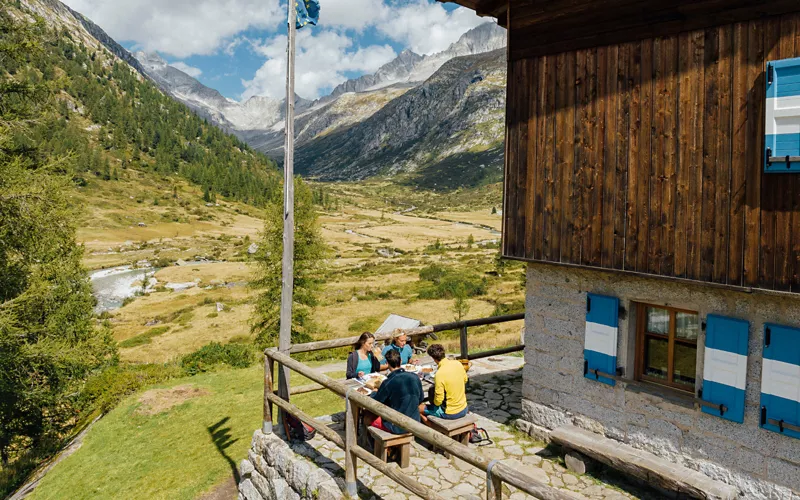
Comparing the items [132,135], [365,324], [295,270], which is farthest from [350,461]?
[132,135]

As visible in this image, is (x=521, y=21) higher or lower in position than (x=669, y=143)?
higher

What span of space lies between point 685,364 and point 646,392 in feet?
2.24

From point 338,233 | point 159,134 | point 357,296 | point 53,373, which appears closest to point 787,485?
point 53,373

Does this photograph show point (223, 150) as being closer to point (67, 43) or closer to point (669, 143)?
point (67, 43)

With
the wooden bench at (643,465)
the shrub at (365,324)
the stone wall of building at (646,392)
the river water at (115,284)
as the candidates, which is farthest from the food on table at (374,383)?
the river water at (115,284)

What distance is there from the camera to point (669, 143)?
273 inches

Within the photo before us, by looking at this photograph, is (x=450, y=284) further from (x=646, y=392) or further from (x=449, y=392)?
(x=646, y=392)

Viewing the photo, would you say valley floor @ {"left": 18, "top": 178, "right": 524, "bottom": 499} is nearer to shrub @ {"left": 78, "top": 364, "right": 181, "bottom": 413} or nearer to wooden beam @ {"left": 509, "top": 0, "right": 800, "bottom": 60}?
shrub @ {"left": 78, "top": 364, "right": 181, "bottom": 413}

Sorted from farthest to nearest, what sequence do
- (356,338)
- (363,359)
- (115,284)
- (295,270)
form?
1. (115,284)
2. (295,270)
3. (356,338)
4. (363,359)

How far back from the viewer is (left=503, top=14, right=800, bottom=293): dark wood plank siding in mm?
6113

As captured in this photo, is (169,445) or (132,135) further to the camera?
(132,135)

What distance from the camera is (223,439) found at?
1270 centimetres

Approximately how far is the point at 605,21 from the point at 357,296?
154 ft

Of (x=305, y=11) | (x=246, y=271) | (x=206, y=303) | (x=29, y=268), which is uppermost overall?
(x=305, y=11)
